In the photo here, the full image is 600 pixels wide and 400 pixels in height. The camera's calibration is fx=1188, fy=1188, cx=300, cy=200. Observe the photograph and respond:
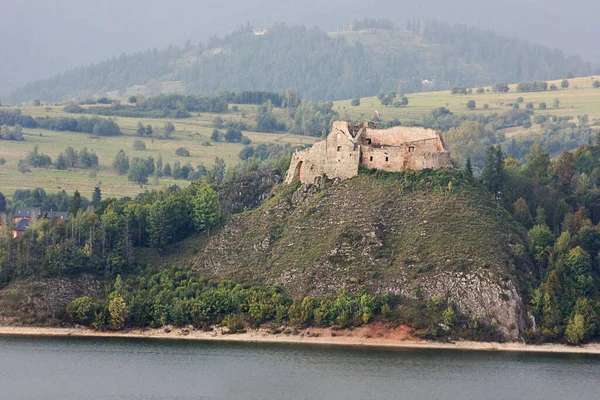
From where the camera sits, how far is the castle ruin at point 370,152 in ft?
349

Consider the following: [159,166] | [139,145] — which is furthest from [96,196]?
[139,145]

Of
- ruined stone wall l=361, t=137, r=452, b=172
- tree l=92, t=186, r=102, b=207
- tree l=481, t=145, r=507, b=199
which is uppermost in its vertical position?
ruined stone wall l=361, t=137, r=452, b=172

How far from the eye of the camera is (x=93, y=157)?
563 feet

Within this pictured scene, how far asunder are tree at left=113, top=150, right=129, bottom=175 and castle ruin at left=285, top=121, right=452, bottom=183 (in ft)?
201

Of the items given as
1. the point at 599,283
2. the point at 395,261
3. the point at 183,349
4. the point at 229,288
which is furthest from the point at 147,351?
the point at 599,283

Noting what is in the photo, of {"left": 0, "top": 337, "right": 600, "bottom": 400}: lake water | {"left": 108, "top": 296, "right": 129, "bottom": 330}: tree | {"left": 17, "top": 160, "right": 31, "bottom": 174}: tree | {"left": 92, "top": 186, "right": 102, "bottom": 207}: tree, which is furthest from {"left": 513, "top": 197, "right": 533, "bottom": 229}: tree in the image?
{"left": 17, "top": 160, "right": 31, "bottom": 174}: tree

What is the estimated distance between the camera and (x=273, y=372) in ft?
274

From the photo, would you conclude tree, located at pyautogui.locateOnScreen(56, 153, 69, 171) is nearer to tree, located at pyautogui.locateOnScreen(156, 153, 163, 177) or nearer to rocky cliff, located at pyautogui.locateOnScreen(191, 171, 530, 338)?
tree, located at pyautogui.locateOnScreen(156, 153, 163, 177)

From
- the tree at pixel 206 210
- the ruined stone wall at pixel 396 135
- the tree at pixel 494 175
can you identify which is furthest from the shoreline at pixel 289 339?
the tree at pixel 494 175

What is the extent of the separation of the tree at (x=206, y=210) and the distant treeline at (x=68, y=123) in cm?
8245

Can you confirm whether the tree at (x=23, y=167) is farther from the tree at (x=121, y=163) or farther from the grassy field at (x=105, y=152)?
the tree at (x=121, y=163)

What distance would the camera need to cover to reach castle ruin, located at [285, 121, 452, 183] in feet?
349

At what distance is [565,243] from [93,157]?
287ft

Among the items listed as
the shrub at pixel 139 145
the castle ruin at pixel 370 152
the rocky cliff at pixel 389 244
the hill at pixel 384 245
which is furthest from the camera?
the shrub at pixel 139 145
